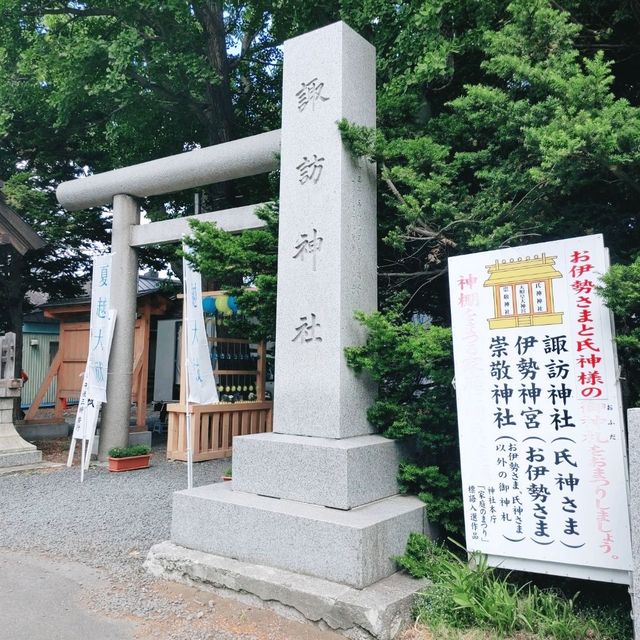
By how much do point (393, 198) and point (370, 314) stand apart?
1.00 meters

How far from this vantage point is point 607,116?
3270 mm

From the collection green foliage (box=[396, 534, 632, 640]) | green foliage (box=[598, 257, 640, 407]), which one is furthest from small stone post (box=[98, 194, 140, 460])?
green foliage (box=[598, 257, 640, 407])

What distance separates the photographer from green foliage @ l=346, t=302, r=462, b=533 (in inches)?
166

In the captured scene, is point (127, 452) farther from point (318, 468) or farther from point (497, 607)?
point (497, 607)

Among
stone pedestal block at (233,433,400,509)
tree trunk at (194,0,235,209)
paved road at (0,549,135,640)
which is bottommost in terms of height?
paved road at (0,549,135,640)

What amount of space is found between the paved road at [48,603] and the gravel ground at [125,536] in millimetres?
116

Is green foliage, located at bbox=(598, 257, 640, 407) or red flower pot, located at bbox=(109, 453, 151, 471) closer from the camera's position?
green foliage, located at bbox=(598, 257, 640, 407)

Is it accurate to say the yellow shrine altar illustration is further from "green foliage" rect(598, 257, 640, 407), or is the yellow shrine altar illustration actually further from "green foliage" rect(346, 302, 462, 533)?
"green foliage" rect(346, 302, 462, 533)

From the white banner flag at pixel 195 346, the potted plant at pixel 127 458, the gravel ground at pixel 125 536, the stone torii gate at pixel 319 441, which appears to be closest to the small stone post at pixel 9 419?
the gravel ground at pixel 125 536

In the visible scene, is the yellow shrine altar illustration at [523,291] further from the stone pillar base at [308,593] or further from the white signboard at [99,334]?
the white signboard at [99,334]

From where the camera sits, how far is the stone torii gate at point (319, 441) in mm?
3715

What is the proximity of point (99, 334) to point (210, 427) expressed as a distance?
7.60 ft

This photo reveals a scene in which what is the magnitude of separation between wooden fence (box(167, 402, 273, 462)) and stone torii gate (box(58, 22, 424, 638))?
4.52 m

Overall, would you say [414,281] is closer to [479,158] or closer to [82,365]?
[479,158]
